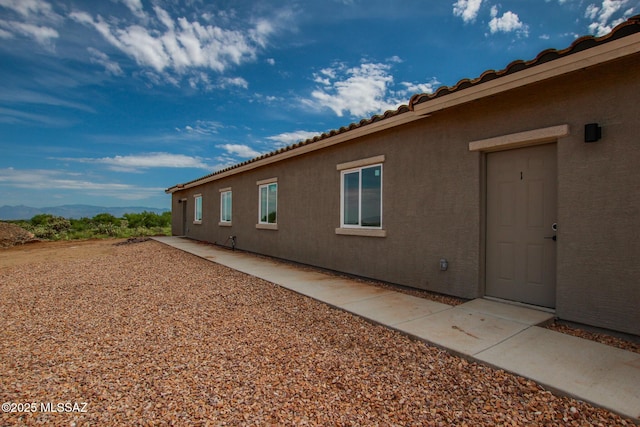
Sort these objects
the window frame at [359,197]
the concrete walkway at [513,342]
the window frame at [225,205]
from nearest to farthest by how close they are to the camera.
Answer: the concrete walkway at [513,342]
the window frame at [359,197]
the window frame at [225,205]

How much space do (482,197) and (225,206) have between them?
11831 millimetres

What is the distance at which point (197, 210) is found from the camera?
18.5 meters

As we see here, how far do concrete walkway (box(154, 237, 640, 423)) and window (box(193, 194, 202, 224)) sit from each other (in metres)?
13.6

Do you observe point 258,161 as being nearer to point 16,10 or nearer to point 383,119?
point 383,119

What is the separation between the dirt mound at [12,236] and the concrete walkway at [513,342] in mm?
21462

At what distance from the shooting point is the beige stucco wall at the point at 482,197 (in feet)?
12.0

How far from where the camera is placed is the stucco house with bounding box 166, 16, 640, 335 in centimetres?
365

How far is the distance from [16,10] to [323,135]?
30.3 feet

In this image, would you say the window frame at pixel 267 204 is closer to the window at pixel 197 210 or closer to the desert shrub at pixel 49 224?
the window at pixel 197 210

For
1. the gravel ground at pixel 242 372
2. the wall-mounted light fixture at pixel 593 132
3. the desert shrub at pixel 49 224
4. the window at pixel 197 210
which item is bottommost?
the gravel ground at pixel 242 372

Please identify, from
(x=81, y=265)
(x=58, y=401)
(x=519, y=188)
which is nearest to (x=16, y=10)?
(x=81, y=265)

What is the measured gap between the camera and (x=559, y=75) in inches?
153

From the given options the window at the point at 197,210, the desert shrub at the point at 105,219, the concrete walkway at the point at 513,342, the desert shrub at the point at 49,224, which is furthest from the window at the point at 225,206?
the desert shrub at the point at 105,219

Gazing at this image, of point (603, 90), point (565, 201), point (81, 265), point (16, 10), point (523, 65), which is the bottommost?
point (81, 265)
